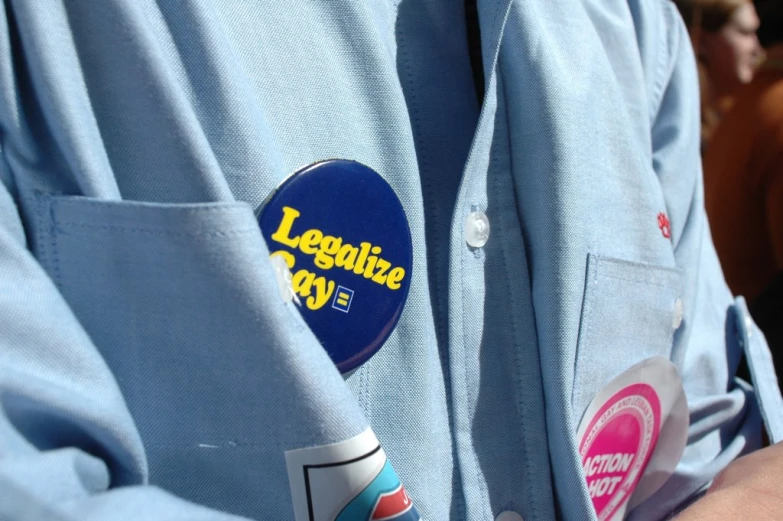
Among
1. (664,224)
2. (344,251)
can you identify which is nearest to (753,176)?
(664,224)

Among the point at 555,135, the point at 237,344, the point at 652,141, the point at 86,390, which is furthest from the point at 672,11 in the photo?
the point at 86,390

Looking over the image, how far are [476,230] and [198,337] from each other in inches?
13.0

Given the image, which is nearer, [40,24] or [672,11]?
[40,24]

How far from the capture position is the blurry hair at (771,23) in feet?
7.60

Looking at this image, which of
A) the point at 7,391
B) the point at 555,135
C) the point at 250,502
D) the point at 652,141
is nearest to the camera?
the point at 7,391

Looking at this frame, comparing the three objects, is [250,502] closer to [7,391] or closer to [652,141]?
[7,391]

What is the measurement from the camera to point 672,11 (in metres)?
1.17

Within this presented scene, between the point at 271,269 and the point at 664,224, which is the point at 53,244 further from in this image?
the point at 664,224

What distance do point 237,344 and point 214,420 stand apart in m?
0.07

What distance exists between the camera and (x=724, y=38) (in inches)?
111

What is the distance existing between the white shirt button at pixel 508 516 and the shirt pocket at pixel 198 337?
254mm

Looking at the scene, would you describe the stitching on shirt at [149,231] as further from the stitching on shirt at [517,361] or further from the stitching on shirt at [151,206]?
the stitching on shirt at [517,361]

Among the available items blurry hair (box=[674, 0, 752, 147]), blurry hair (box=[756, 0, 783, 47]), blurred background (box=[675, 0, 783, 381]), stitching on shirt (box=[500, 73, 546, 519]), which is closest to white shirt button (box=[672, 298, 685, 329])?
stitching on shirt (box=[500, 73, 546, 519])

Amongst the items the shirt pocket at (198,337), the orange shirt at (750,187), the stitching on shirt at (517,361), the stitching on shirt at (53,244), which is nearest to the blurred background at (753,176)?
the orange shirt at (750,187)
